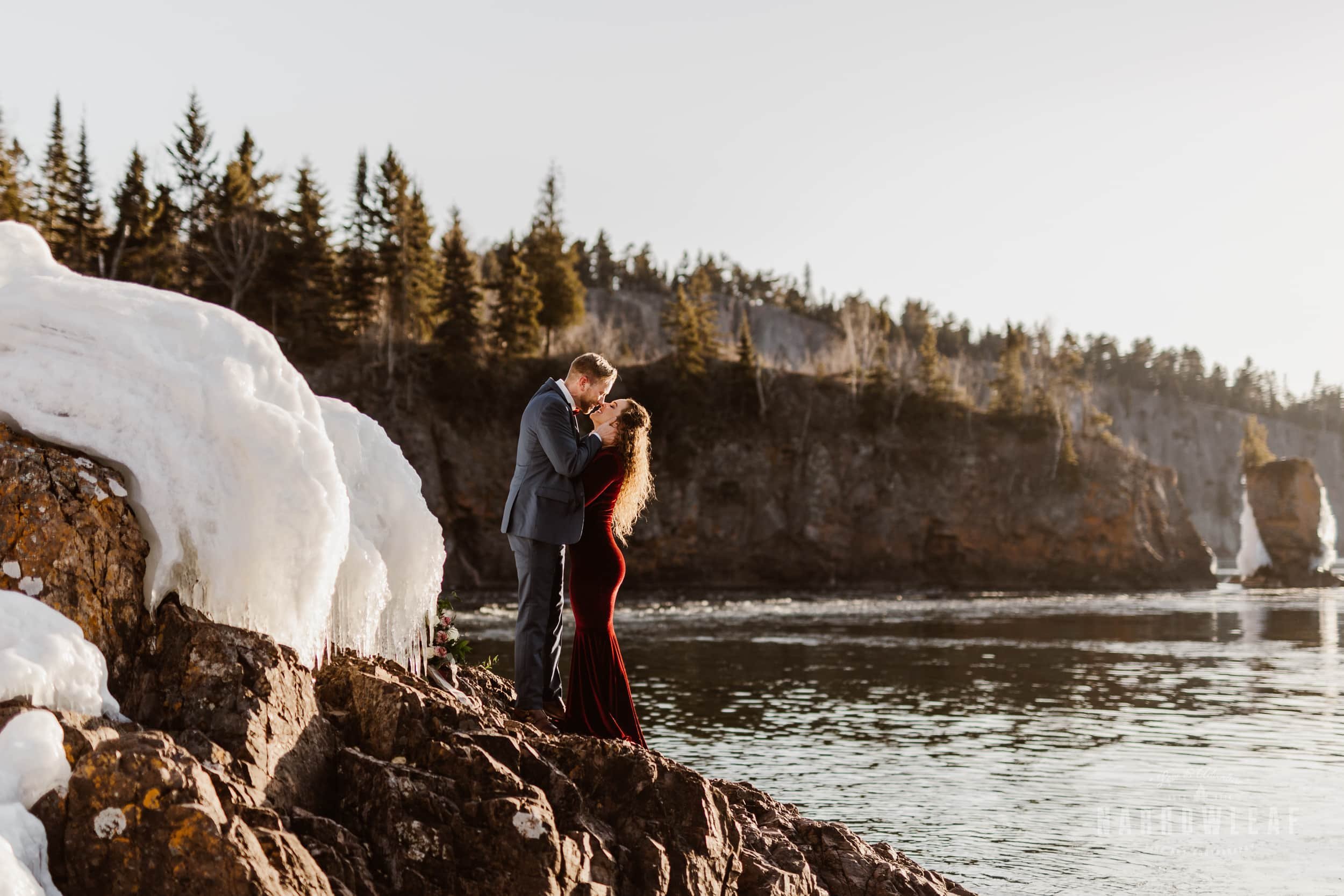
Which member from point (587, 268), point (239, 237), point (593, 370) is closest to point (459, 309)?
point (239, 237)

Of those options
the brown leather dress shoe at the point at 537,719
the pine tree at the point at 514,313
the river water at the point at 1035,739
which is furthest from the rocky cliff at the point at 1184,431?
the brown leather dress shoe at the point at 537,719

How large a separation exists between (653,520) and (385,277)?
21736mm

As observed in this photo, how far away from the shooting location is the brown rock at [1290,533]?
84.6 metres

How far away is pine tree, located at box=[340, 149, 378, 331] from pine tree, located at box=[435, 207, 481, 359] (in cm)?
415

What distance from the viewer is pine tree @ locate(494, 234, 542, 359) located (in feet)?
240

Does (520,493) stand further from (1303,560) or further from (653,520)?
(1303,560)

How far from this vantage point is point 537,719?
8797mm

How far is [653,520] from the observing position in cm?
7238

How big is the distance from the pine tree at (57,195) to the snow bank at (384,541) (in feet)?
177

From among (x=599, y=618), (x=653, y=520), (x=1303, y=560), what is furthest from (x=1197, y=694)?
(x=1303, y=560)

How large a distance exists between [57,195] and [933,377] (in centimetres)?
5426

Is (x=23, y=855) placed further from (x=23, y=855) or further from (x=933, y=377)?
(x=933, y=377)

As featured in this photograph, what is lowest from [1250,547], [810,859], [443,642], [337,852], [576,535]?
[810,859]

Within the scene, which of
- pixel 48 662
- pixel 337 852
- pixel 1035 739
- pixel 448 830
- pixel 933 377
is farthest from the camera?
pixel 933 377
